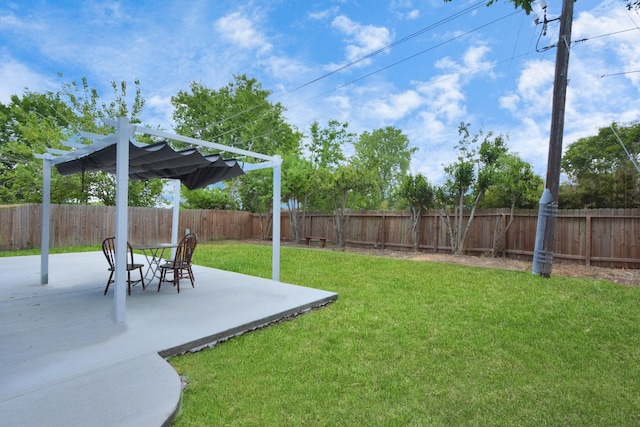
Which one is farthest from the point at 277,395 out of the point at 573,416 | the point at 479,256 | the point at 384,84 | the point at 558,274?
the point at 384,84

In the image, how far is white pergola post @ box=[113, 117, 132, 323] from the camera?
320cm

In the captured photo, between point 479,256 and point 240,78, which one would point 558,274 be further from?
point 240,78

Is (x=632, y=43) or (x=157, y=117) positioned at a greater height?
(x=157, y=117)

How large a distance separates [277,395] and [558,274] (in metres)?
6.71

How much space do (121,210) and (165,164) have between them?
5.22 ft

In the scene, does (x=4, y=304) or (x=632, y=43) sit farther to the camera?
(x=632, y=43)

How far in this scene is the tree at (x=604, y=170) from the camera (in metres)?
10.3

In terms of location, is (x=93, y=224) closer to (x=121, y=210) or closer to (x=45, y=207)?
(x=45, y=207)

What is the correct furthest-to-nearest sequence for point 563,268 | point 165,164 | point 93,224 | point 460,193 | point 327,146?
point 327,146 → point 93,224 → point 460,193 → point 563,268 → point 165,164

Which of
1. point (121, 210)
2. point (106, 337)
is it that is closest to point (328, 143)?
point (121, 210)

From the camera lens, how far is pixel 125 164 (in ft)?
10.7

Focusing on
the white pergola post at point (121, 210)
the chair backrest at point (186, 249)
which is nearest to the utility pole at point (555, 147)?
the chair backrest at point (186, 249)

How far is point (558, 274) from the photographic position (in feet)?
21.1

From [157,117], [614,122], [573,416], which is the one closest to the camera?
[573,416]
